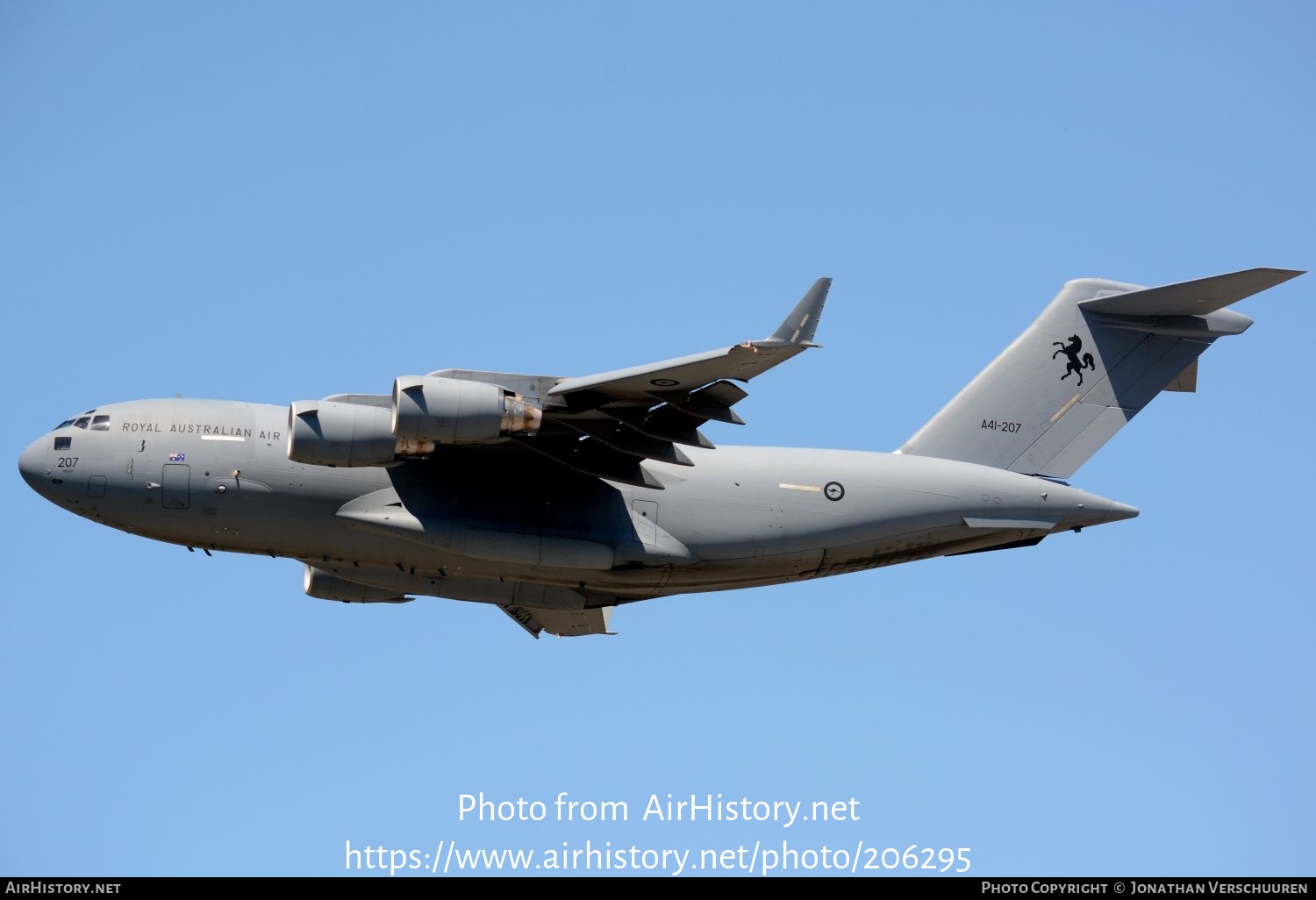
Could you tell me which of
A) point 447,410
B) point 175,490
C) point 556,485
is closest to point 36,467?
point 175,490

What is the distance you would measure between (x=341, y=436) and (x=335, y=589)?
10.3ft

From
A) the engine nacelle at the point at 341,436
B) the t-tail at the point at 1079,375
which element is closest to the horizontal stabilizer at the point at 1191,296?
the t-tail at the point at 1079,375

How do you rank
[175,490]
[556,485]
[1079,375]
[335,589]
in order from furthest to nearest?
[1079,375], [335,589], [556,485], [175,490]

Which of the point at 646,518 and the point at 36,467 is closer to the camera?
the point at 36,467

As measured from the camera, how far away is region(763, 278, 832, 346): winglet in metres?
15.3

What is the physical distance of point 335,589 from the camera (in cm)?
1850

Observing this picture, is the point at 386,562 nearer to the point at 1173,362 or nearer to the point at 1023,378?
the point at 1023,378

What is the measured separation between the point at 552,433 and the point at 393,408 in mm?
1544

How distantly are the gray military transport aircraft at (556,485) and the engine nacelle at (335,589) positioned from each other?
0.07 ft

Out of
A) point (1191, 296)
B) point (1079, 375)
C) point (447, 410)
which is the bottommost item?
point (447, 410)

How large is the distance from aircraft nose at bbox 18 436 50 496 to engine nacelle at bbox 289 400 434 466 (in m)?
2.30

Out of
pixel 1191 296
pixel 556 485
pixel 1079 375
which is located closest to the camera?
pixel 556 485

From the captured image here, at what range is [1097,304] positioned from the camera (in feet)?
63.4

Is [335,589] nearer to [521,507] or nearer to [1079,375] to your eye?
[521,507]
